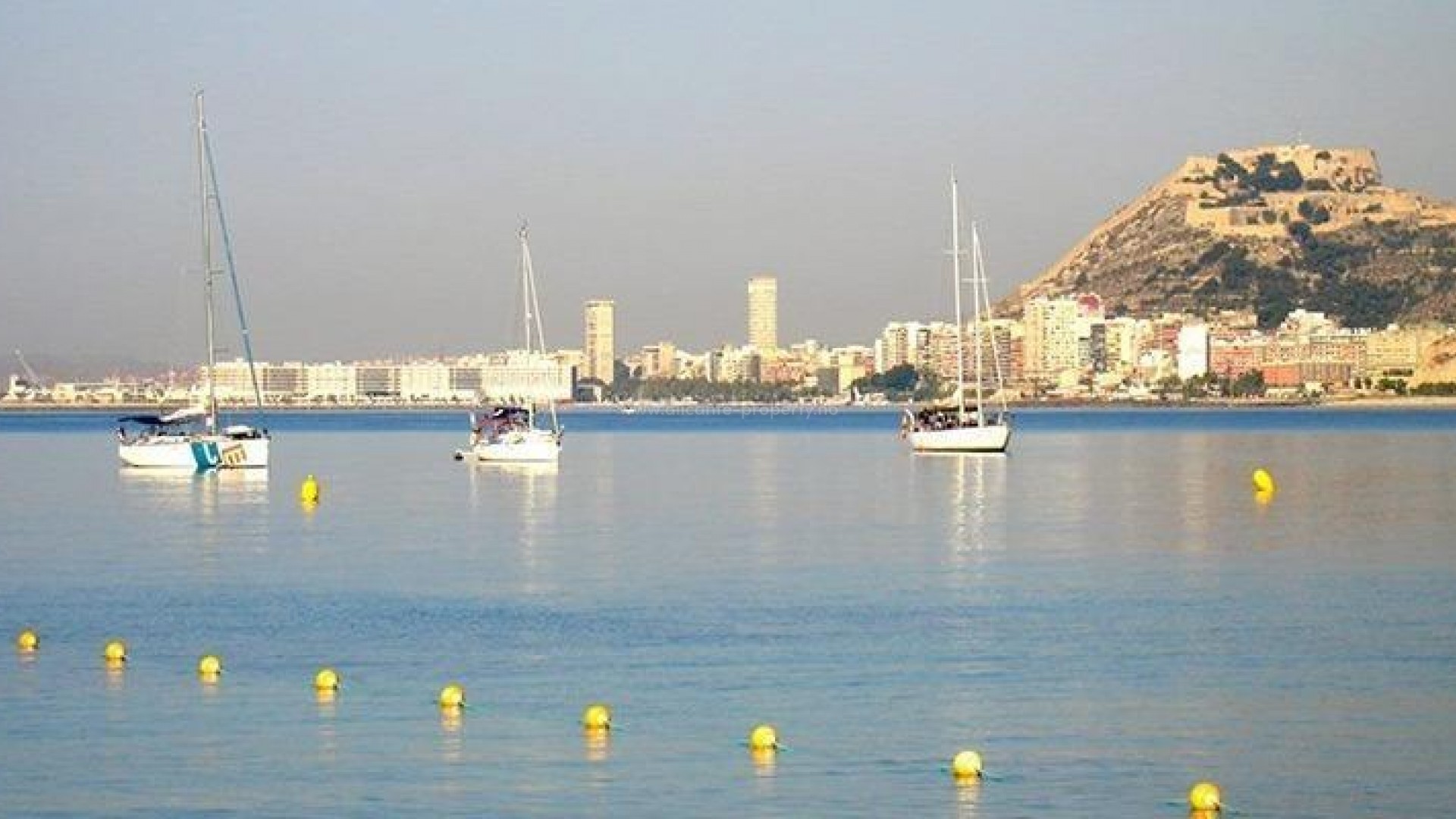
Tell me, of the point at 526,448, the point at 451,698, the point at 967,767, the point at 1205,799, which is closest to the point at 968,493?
the point at 526,448

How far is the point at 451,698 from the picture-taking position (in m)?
26.6

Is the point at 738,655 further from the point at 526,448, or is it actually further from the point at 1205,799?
the point at 526,448

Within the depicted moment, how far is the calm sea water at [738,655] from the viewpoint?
22.6 metres

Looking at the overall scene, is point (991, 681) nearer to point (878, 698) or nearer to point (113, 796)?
point (878, 698)

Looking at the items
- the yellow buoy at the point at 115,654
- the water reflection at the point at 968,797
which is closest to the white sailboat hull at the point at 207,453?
the yellow buoy at the point at 115,654

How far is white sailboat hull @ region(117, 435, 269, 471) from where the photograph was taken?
84.1 meters

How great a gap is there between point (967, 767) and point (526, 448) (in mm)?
68346

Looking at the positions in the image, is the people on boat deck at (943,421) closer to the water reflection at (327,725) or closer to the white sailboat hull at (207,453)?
the white sailboat hull at (207,453)

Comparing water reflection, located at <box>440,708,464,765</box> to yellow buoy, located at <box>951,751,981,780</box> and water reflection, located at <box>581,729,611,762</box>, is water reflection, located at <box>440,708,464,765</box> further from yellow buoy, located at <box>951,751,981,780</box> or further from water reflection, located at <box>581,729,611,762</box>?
yellow buoy, located at <box>951,751,981,780</box>

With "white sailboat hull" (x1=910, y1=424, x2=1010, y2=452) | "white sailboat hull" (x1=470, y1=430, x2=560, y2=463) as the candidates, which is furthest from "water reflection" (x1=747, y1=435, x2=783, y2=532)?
"white sailboat hull" (x1=470, y1=430, x2=560, y2=463)

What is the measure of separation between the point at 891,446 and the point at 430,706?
95065 millimetres

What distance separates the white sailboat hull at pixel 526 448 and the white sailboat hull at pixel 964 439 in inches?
593

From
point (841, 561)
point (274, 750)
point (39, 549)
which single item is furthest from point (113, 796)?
point (39, 549)

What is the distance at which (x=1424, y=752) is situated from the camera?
77.8 feet
